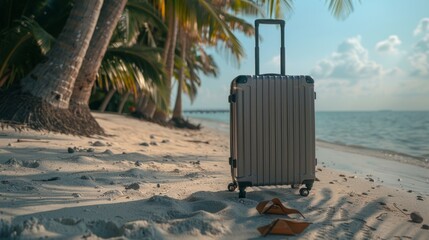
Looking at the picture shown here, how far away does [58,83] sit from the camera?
6961mm

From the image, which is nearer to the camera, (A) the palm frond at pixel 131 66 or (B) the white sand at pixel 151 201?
(B) the white sand at pixel 151 201

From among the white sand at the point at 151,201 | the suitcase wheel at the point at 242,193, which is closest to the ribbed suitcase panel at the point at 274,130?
the suitcase wheel at the point at 242,193

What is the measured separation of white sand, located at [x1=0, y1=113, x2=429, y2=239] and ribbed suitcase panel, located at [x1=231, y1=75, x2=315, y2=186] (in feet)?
0.89

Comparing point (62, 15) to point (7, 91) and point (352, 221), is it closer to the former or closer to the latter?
point (7, 91)

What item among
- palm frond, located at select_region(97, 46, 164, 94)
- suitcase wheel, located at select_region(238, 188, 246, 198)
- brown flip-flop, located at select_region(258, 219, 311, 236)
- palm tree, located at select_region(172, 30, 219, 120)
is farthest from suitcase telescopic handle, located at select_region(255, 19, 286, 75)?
palm tree, located at select_region(172, 30, 219, 120)

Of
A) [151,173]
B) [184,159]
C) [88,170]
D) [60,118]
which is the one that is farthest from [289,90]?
[60,118]

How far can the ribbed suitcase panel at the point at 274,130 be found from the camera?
390 centimetres

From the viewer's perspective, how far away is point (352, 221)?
3.47 meters

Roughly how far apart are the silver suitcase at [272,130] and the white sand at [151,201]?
0.28 meters

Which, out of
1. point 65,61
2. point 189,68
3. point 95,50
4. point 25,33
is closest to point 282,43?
point 65,61

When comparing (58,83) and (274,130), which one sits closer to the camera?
(274,130)

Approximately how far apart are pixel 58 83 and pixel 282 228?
5264 mm

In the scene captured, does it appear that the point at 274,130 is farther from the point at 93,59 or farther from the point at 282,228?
→ the point at 93,59

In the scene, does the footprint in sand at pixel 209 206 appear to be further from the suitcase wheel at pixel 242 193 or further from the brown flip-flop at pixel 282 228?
the brown flip-flop at pixel 282 228
